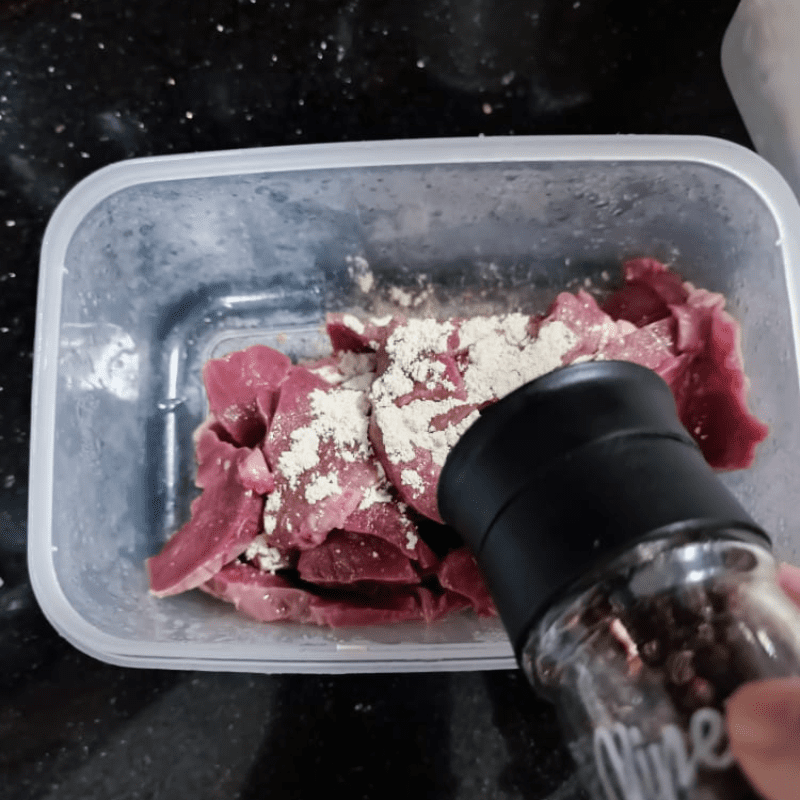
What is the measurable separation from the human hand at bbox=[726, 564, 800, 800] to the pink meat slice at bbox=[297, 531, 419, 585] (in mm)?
340

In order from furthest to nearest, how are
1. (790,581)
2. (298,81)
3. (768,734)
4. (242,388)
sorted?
(298,81), (242,388), (790,581), (768,734)

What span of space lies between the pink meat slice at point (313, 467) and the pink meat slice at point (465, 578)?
0.34ft

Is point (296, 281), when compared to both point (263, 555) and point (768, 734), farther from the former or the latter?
point (768, 734)

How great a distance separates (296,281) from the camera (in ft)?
2.97

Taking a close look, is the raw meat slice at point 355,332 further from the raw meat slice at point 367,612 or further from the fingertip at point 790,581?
the fingertip at point 790,581

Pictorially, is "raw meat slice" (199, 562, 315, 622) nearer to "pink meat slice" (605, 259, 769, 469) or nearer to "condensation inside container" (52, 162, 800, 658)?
"condensation inside container" (52, 162, 800, 658)

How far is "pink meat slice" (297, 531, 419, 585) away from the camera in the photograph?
0.77m

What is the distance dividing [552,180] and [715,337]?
A: 0.22 meters

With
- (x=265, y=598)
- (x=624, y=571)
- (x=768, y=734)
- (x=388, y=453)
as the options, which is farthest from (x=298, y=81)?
(x=768, y=734)

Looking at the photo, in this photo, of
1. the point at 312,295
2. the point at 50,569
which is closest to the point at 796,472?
the point at 312,295

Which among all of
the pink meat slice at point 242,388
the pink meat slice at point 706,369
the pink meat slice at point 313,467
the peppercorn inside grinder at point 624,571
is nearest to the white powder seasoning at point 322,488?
the pink meat slice at point 313,467

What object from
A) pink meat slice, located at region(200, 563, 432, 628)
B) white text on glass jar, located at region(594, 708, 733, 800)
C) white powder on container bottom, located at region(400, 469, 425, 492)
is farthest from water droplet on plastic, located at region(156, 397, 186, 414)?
white text on glass jar, located at region(594, 708, 733, 800)

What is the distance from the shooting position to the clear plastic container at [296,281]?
74 cm

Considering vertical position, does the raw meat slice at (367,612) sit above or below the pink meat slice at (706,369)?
below
